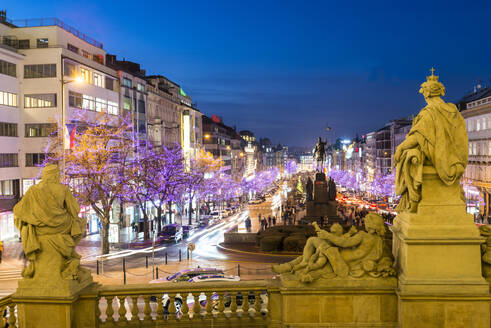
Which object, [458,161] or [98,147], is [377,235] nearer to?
[458,161]

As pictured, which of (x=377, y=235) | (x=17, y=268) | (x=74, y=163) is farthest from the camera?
(x=74, y=163)

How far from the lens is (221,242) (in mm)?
44469

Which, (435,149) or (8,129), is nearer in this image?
(435,149)

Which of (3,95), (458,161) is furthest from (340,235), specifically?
(3,95)

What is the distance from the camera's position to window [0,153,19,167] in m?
46.0

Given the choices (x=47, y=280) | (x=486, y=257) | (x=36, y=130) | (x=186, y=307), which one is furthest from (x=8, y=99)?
(x=486, y=257)

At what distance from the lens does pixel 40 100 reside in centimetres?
4903

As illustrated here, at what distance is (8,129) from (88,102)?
8.88 m

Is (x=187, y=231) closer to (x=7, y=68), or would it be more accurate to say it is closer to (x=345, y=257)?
(x=7, y=68)

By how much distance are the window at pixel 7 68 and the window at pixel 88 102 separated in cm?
684

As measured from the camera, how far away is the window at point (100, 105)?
5534 centimetres

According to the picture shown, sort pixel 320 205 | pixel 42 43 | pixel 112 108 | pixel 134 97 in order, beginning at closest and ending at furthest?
pixel 42 43 < pixel 320 205 < pixel 112 108 < pixel 134 97

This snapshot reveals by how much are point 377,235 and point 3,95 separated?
44769 millimetres

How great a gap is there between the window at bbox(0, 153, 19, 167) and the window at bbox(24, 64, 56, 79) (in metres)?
7.75
